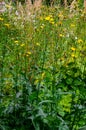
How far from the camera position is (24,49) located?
448cm

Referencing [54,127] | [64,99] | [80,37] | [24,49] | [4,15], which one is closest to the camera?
[54,127]

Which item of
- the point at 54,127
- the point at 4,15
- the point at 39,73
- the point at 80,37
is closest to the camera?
the point at 54,127

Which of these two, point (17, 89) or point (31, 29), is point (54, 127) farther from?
point (31, 29)

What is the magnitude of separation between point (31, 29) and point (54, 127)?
1113 mm

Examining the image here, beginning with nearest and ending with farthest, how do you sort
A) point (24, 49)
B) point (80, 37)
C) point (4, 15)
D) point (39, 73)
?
1. point (39, 73)
2. point (24, 49)
3. point (80, 37)
4. point (4, 15)

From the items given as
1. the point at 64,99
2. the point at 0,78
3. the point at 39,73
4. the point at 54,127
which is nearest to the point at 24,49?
the point at 39,73

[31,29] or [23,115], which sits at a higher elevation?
[31,29]

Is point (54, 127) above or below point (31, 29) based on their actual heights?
below

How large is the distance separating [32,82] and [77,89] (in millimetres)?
501

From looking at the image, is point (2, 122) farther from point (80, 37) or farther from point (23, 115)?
point (80, 37)

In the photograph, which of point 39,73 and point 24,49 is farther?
point 24,49

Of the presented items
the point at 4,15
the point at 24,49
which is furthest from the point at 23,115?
the point at 4,15

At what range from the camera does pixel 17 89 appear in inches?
149

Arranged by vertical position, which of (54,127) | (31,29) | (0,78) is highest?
(31,29)
